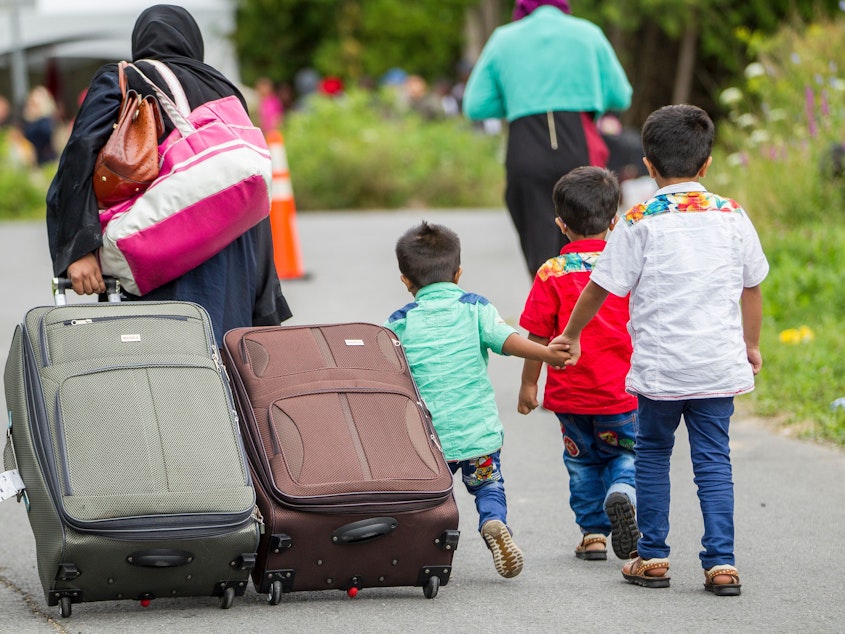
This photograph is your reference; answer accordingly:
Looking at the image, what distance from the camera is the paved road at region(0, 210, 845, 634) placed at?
421 cm

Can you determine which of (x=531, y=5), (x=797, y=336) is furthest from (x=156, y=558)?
(x=797, y=336)

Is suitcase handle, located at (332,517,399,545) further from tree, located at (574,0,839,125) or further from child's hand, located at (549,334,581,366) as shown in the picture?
tree, located at (574,0,839,125)

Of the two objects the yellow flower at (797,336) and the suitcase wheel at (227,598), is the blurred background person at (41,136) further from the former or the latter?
the suitcase wheel at (227,598)

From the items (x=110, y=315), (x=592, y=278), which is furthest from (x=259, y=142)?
(x=592, y=278)

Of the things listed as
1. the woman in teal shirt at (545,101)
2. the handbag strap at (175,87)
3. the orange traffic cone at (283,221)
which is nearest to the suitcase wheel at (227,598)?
the handbag strap at (175,87)

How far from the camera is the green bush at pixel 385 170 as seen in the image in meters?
19.0

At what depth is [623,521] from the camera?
16.0ft

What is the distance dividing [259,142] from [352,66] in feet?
88.5

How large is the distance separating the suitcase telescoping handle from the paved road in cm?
95

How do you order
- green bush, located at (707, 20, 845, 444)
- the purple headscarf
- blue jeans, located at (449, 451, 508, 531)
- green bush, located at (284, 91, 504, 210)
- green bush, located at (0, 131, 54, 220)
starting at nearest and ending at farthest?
1. blue jeans, located at (449, 451, 508, 531)
2. the purple headscarf
3. green bush, located at (707, 20, 845, 444)
4. green bush, located at (0, 131, 54, 220)
5. green bush, located at (284, 91, 504, 210)

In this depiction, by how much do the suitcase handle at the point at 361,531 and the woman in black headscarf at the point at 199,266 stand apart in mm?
1010

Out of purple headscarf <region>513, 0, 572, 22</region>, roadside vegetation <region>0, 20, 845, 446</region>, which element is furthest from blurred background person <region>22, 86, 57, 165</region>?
purple headscarf <region>513, 0, 572, 22</region>

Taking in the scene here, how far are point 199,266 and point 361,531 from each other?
1.18 meters

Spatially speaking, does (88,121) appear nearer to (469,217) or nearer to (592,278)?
(592,278)
